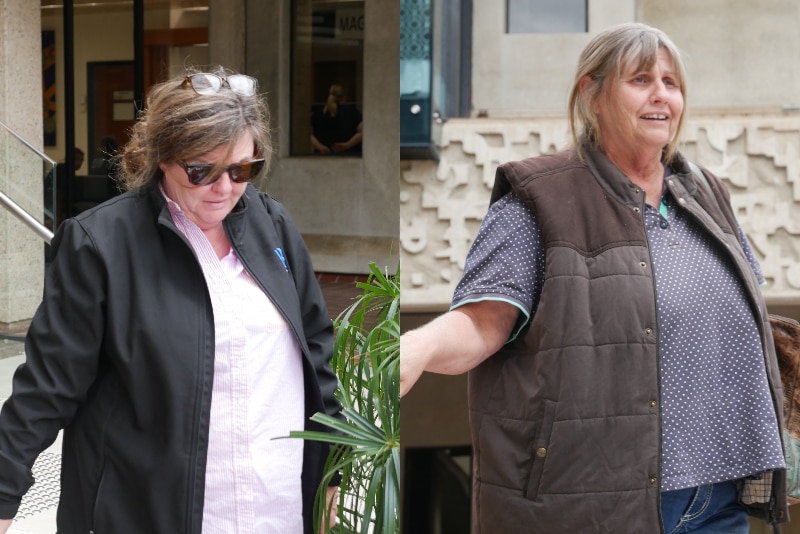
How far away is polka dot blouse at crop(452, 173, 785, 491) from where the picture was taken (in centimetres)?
126

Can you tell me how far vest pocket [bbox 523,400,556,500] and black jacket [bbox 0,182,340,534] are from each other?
65 centimetres

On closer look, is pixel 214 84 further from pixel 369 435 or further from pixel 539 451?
pixel 539 451

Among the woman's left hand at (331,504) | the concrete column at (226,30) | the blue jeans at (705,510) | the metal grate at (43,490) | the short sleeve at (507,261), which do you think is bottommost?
the metal grate at (43,490)

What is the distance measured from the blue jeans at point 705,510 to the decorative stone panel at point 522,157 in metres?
0.26

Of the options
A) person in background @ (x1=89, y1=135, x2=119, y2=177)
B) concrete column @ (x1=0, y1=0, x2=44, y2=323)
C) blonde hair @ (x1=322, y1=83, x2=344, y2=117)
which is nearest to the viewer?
concrete column @ (x1=0, y1=0, x2=44, y2=323)

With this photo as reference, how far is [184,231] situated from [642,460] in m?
0.92

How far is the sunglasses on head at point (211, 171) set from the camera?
5.86 feet

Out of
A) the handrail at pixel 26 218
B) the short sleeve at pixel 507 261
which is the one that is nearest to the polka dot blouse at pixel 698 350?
the short sleeve at pixel 507 261

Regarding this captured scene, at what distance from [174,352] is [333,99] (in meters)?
7.67

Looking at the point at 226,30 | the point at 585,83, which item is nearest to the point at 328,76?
the point at 226,30

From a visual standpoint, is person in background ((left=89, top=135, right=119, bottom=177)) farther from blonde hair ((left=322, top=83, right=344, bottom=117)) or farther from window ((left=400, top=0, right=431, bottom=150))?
window ((left=400, top=0, right=431, bottom=150))

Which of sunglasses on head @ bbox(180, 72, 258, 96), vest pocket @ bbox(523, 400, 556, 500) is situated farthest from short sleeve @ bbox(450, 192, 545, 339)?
sunglasses on head @ bbox(180, 72, 258, 96)

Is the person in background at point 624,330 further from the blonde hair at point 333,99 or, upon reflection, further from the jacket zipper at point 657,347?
the blonde hair at point 333,99

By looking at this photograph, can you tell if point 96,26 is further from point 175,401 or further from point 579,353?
point 579,353
